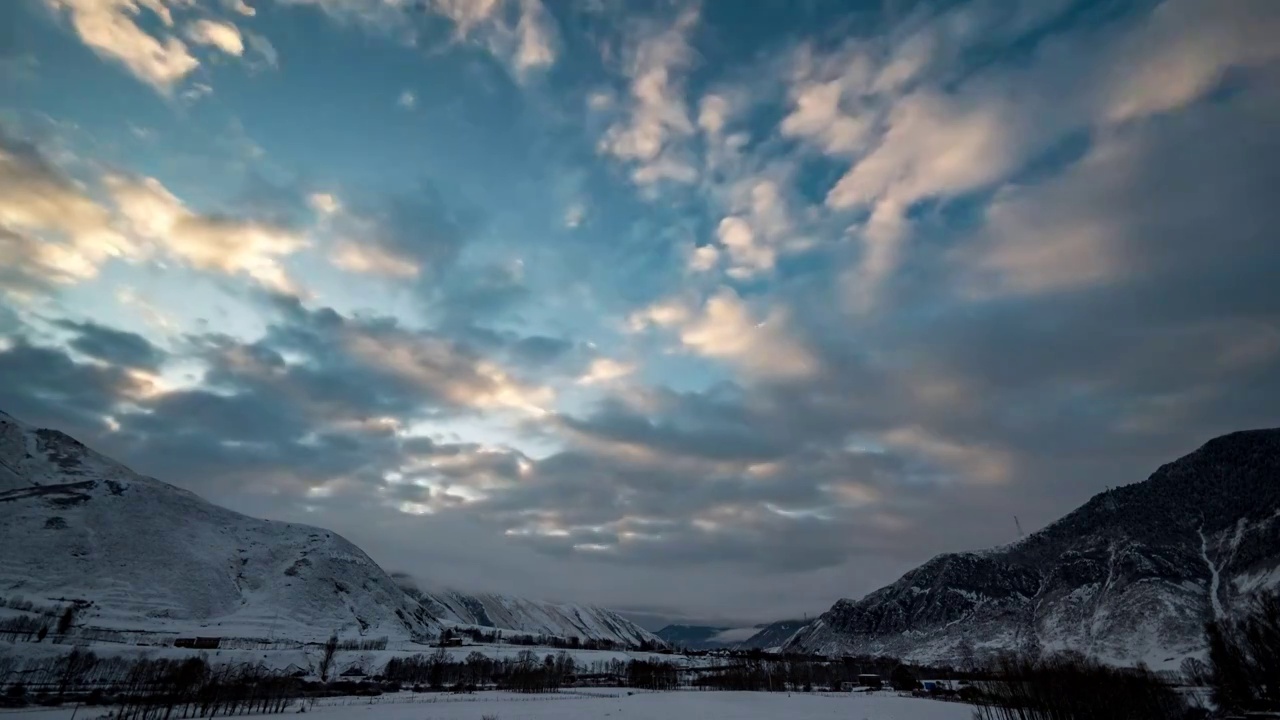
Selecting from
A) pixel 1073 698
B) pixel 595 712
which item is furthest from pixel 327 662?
pixel 1073 698

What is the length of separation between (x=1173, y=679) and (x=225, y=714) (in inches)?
9393

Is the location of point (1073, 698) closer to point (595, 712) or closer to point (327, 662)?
point (595, 712)

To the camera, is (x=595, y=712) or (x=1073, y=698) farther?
(x=595, y=712)

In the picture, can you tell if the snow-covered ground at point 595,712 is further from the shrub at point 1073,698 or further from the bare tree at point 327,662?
the bare tree at point 327,662

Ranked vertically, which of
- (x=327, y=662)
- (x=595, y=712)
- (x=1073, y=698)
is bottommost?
(x=327, y=662)

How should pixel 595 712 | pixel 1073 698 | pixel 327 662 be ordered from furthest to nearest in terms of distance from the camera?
pixel 327 662 < pixel 595 712 < pixel 1073 698

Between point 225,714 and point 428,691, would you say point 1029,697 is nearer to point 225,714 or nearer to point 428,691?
point 225,714

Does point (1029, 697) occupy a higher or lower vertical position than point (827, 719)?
higher

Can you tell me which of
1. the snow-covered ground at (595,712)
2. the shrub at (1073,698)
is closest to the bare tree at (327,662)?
the snow-covered ground at (595,712)

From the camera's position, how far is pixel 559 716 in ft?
237

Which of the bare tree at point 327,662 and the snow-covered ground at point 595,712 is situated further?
the bare tree at point 327,662

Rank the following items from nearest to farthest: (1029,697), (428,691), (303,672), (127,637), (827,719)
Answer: (1029,697) < (827,719) < (428,691) < (303,672) < (127,637)

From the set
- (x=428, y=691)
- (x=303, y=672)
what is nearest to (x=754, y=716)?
(x=428, y=691)

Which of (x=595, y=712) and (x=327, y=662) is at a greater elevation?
(x=595, y=712)
